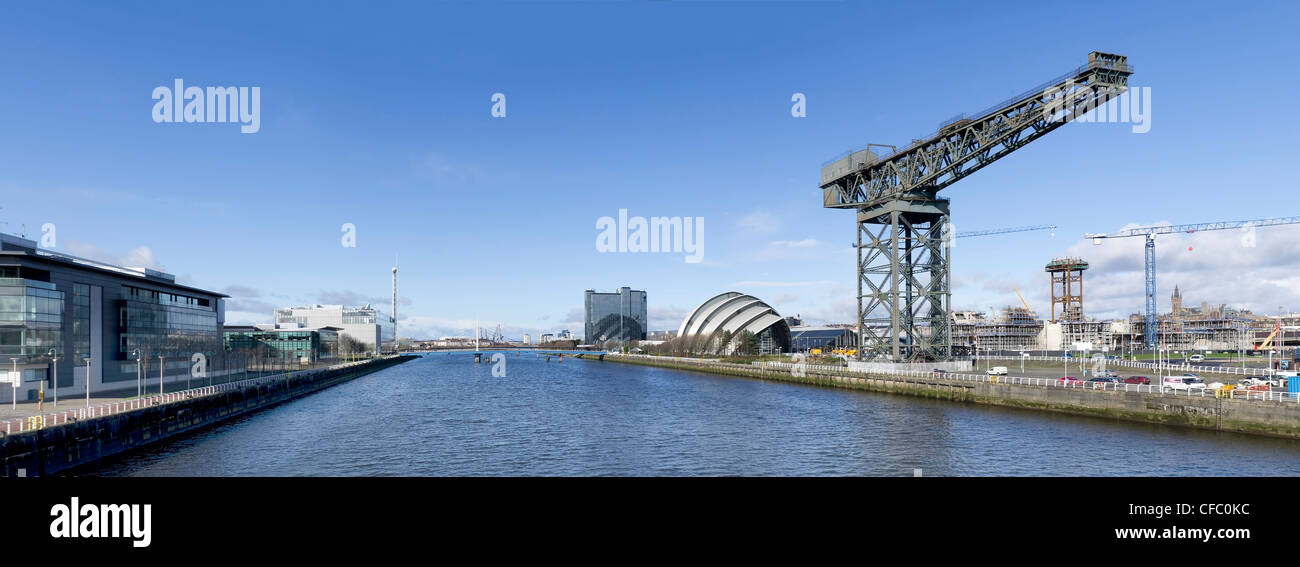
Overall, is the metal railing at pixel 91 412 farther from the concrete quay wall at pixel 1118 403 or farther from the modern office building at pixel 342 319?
the modern office building at pixel 342 319

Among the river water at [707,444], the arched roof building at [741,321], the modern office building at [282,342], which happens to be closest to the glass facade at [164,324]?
the river water at [707,444]

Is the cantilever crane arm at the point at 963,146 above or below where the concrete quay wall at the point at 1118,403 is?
above

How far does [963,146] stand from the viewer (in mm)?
50469

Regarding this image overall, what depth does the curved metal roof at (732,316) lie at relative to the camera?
412 feet

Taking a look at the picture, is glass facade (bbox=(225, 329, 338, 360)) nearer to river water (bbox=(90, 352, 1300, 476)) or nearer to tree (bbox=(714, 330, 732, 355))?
river water (bbox=(90, 352, 1300, 476))

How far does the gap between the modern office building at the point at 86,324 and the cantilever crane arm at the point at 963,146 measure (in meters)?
58.4

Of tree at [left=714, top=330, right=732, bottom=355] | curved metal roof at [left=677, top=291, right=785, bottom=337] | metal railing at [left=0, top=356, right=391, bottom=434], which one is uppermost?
curved metal roof at [left=677, top=291, right=785, bottom=337]

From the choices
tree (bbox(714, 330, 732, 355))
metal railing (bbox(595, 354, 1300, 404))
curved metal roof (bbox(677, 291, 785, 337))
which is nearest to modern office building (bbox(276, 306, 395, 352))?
curved metal roof (bbox(677, 291, 785, 337))

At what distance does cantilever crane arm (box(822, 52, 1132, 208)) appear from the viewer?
44.5 metres

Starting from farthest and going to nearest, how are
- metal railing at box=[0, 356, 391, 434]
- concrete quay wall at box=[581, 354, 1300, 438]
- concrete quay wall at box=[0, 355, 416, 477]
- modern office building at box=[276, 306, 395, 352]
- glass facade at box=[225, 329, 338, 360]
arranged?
→ modern office building at box=[276, 306, 395, 352]
glass facade at box=[225, 329, 338, 360]
concrete quay wall at box=[581, 354, 1300, 438]
metal railing at box=[0, 356, 391, 434]
concrete quay wall at box=[0, 355, 416, 477]

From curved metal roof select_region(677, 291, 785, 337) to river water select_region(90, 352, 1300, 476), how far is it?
7524 cm
